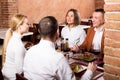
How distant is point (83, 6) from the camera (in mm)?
7414

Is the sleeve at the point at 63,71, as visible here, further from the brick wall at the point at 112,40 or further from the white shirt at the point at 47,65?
the brick wall at the point at 112,40

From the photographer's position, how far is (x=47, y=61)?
1.87 m

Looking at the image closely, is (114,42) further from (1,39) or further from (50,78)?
(1,39)

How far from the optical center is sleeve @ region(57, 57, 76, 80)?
185 centimetres

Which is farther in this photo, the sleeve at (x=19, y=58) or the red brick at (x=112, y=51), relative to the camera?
the sleeve at (x=19, y=58)

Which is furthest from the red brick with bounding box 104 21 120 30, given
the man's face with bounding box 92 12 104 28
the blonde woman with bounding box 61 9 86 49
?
the blonde woman with bounding box 61 9 86 49

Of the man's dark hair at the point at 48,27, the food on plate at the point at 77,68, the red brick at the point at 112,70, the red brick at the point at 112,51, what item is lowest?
the food on plate at the point at 77,68

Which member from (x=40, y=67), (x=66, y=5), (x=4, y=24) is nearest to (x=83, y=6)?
(x=66, y=5)

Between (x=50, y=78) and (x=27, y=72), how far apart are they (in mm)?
230

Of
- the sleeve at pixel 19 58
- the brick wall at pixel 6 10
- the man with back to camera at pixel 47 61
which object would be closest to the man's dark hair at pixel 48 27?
the man with back to camera at pixel 47 61

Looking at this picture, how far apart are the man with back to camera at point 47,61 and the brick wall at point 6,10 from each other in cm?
399

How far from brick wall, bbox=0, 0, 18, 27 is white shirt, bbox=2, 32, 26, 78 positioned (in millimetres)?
3321

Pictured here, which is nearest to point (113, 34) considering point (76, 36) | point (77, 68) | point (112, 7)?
point (112, 7)

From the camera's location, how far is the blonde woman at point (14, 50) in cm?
246
